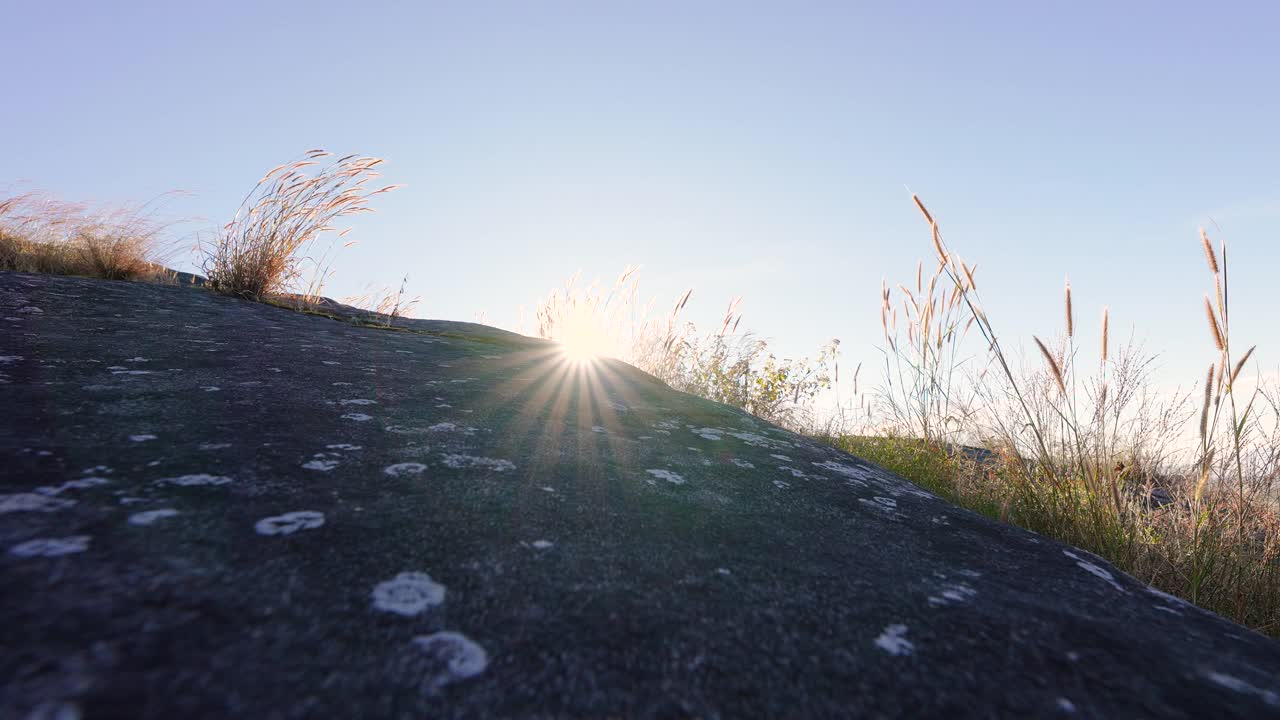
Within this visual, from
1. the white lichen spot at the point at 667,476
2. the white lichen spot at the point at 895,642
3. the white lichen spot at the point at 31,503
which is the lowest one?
the white lichen spot at the point at 31,503

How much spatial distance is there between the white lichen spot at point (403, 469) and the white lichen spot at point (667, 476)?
565 millimetres

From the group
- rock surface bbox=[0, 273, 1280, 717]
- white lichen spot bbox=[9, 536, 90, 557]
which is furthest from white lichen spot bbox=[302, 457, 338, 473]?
white lichen spot bbox=[9, 536, 90, 557]

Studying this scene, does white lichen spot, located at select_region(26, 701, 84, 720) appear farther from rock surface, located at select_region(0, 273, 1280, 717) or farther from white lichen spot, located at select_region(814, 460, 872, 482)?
white lichen spot, located at select_region(814, 460, 872, 482)

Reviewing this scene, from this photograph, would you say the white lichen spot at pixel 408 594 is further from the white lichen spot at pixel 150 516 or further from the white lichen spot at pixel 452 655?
the white lichen spot at pixel 150 516

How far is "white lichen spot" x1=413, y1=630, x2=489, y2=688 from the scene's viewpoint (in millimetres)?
642

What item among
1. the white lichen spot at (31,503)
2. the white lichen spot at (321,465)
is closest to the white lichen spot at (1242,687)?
the white lichen spot at (321,465)

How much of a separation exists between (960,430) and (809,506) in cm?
280

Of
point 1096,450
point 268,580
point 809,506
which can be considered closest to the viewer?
point 268,580

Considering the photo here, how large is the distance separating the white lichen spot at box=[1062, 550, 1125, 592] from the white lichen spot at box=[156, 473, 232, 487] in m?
1.69

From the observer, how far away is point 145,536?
Result: 2.68ft

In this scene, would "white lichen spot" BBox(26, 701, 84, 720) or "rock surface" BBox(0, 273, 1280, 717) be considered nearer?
"white lichen spot" BBox(26, 701, 84, 720)

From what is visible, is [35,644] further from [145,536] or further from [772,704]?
[772,704]

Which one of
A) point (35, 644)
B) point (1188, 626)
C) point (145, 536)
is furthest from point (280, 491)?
point (1188, 626)

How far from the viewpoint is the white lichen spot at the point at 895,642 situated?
79 cm
